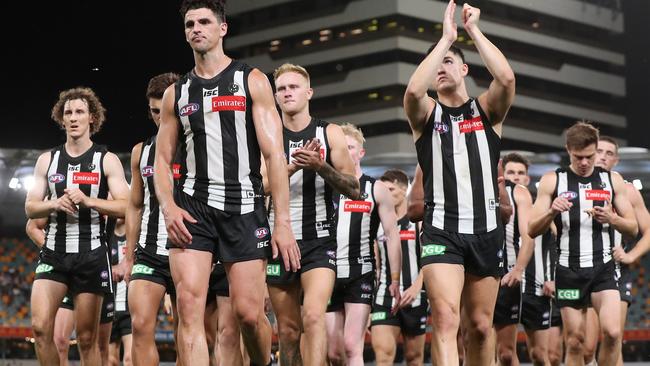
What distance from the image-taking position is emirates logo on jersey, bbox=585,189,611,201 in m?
8.34

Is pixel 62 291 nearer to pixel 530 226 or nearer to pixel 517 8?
pixel 530 226

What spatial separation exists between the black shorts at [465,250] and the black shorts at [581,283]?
8.75ft

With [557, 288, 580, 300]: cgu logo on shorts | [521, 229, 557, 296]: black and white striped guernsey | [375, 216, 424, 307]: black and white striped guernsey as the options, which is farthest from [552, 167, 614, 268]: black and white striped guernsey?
[375, 216, 424, 307]: black and white striped guernsey

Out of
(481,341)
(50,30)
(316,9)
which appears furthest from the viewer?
(316,9)

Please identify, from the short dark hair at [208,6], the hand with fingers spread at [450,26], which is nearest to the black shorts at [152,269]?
the short dark hair at [208,6]

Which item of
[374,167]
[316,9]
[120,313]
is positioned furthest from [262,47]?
[120,313]

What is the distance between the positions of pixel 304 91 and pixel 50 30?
16876 mm

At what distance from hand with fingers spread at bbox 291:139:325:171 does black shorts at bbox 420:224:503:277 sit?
810 mm

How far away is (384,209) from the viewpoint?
833cm

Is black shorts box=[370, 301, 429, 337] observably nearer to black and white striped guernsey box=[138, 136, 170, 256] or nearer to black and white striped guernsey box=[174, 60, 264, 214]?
black and white striped guernsey box=[138, 136, 170, 256]

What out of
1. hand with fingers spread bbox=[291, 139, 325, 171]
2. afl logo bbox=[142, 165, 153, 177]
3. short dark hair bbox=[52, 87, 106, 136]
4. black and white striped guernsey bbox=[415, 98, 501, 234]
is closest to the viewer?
black and white striped guernsey bbox=[415, 98, 501, 234]

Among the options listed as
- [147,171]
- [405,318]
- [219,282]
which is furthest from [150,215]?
[405,318]

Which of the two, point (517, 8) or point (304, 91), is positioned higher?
point (517, 8)

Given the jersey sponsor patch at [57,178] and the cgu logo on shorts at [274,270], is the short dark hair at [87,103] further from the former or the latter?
the cgu logo on shorts at [274,270]
